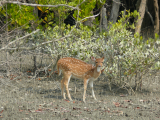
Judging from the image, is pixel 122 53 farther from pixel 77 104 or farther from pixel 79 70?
pixel 77 104

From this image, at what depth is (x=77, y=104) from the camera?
6.70 meters

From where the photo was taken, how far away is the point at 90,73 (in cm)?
703

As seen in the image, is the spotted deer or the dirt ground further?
the spotted deer

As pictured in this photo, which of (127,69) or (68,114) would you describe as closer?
(68,114)

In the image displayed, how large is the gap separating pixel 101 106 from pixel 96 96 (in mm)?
1026

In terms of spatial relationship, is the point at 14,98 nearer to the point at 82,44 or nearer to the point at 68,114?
the point at 68,114

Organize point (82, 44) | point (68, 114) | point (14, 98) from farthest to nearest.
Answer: point (82, 44) < point (14, 98) < point (68, 114)

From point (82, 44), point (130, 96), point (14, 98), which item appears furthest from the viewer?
point (82, 44)

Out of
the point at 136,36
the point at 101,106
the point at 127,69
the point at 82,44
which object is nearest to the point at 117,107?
the point at 101,106

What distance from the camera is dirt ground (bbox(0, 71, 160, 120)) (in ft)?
18.8

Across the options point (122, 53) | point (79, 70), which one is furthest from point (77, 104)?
point (122, 53)

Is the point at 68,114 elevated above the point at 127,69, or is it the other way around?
the point at 127,69

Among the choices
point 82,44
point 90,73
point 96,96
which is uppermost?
point 82,44

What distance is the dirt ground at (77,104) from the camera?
574 centimetres
